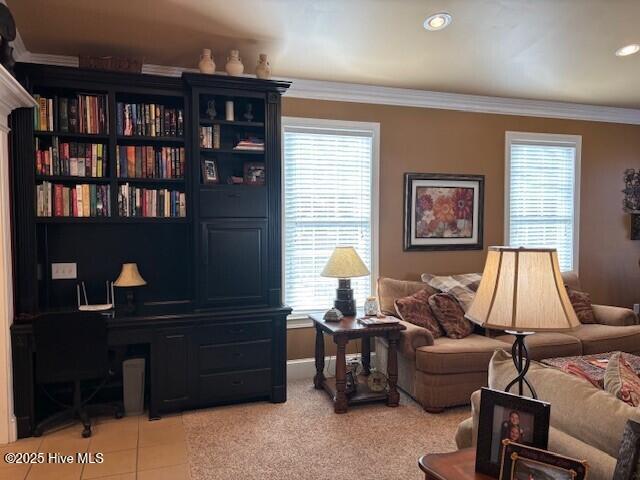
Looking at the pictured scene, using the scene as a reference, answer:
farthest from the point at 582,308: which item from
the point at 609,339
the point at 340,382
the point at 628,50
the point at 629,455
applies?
the point at 629,455

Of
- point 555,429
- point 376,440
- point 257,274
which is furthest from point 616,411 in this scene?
point 257,274

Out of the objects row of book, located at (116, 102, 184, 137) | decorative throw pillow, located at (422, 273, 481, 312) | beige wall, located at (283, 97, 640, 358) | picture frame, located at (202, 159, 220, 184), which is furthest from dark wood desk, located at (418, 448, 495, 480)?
row of book, located at (116, 102, 184, 137)

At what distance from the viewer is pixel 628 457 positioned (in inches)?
47.7

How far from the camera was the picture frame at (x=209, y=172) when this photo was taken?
3508 millimetres

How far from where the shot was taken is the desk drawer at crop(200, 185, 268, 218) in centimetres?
343

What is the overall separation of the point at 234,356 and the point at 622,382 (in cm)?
254

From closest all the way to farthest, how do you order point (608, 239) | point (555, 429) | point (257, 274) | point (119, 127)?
point (555, 429) < point (119, 127) < point (257, 274) < point (608, 239)

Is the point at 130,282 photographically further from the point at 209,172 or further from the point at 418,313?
the point at 418,313

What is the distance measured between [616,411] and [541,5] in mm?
2724

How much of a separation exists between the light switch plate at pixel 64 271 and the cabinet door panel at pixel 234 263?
3.30 ft

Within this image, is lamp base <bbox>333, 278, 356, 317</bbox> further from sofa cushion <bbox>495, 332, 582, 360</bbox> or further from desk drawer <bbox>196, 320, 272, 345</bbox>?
sofa cushion <bbox>495, 332, 582, 360</bbox>

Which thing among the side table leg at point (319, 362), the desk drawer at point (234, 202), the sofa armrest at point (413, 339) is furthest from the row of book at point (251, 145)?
the sofa armrest at point (413, 339)

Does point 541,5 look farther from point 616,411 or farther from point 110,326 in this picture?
point 110,326

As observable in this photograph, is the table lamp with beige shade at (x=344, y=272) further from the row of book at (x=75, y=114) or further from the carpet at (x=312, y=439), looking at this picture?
the row of book at (x=75, y=114)
